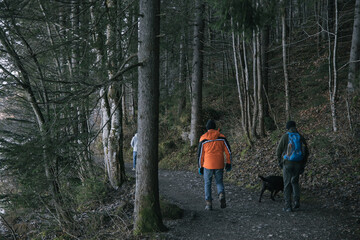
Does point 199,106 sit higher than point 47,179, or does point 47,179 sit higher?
point 199,106

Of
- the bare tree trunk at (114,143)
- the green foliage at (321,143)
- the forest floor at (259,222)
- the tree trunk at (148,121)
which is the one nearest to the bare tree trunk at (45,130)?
the tree trunk at (148,121)

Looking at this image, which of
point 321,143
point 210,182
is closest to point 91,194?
point 210,182

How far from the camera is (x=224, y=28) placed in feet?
19.8

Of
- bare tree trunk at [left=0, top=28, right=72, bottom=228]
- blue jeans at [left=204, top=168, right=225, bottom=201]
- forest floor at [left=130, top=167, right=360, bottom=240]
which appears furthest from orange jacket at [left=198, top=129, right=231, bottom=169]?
bare tree trunk at [left=0, top=28, right=72, bottom=228]

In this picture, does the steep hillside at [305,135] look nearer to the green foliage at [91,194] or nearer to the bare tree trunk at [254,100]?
the bare tree trunk at [254,100]

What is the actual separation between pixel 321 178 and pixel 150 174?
5.45 meters

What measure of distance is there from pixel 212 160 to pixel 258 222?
1718mm

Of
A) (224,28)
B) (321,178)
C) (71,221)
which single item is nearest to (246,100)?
(321,178)

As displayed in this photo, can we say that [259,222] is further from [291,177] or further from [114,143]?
[114,143]

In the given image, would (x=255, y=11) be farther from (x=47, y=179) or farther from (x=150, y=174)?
(x=47, y=179)

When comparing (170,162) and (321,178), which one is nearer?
(321,178)

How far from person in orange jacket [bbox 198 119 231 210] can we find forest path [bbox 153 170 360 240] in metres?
0.49

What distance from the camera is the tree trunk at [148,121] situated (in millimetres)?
A: 5270

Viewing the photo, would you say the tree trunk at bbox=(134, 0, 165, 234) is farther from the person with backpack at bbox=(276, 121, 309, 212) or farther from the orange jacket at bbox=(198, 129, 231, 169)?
the person with backpack at bbox=(276, 121, 309, 212)
